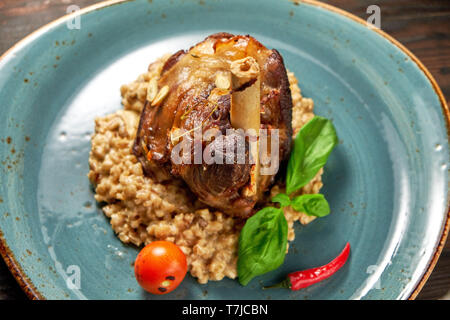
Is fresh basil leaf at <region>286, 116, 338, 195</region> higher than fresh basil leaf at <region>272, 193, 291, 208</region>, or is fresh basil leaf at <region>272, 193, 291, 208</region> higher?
fresh basil leaf at <region>286, 116, 338, 195</region>

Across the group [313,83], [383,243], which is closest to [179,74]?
[313,83]

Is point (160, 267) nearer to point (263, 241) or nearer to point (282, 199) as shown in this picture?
point (263, 241)

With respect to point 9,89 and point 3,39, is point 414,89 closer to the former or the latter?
point 9,89

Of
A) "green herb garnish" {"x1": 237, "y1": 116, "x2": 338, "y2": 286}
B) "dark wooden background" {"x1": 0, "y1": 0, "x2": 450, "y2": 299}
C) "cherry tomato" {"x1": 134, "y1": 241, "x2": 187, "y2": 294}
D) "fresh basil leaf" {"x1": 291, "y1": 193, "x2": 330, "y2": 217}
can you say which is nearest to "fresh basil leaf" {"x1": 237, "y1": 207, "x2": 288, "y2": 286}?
"green herb garnish" {"x1": 237, "y1": 116, "x2": 338, "y2": 286}

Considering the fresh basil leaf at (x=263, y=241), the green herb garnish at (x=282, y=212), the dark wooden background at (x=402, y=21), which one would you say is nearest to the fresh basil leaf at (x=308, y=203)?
the green herb garnish at (x=282, y=212)

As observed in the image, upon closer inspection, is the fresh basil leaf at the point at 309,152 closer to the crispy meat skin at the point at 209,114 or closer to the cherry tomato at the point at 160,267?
the crispy meat skin at the point at 209,114

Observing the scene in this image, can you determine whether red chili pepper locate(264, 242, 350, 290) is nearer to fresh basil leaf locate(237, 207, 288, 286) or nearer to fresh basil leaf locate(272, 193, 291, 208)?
fresh basil leaf locate(237, 207, 288, 286)
